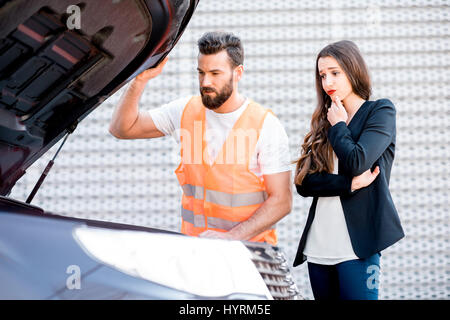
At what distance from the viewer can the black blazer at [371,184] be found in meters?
2.02

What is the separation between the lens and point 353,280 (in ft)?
6.72

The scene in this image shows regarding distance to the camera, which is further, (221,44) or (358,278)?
(221,44)

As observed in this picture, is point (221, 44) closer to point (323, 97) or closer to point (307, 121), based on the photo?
point (323, 97)

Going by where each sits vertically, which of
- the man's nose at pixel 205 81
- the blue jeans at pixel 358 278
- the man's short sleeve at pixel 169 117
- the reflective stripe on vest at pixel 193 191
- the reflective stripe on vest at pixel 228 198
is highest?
the man's nose at pixel 205 81

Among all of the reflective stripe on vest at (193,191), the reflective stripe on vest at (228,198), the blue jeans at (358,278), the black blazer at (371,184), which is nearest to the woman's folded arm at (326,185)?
the black blazer at (371,184)

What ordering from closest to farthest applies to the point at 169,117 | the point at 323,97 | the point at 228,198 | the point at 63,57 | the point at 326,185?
1. the point at 63,57
2. the point at 326,185
3. the point at 323,97
4. the point at 228,198
5. the point at 169,117

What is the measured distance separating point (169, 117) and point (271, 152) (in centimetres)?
70

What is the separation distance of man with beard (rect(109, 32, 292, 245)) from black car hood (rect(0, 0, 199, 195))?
0.57 m

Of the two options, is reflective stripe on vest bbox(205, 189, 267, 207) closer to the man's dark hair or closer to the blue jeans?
the blue jeans

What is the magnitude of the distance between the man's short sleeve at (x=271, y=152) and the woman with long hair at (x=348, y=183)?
0.80ft

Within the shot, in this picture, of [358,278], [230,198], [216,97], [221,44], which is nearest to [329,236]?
[358,278]

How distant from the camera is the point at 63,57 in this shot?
178 cm

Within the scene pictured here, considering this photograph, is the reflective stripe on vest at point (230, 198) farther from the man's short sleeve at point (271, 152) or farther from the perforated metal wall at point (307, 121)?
the perforated metal wall at point (307, 121)
